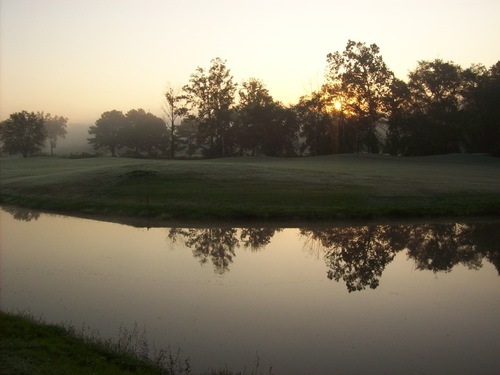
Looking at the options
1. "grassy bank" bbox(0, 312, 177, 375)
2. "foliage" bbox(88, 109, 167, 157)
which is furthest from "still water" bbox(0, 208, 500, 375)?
"foliage" bbox(88, 109, 167, 157)

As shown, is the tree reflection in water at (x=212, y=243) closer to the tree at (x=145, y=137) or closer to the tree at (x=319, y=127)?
the tree at (x=319, y=127)

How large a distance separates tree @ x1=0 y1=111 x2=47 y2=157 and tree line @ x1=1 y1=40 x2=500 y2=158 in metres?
41.6

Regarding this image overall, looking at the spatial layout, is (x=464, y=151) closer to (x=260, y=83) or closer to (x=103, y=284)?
(x=260, y=83)

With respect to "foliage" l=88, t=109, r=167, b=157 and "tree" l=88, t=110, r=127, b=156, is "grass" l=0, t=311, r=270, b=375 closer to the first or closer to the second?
"foliage" l=88, t=109, r=167, b=157

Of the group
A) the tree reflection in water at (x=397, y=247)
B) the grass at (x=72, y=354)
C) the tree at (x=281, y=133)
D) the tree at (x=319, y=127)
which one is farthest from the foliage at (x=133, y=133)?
the grass at (x=72, y=354)

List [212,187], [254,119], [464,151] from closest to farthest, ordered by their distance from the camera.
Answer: [212,187] < [464,151] < [254,119]

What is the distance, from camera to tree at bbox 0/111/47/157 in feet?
385

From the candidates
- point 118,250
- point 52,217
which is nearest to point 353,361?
point 118,250

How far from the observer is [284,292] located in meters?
15.2

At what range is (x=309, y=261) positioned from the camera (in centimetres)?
1944

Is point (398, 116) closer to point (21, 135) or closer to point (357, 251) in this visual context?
point (357, 251)

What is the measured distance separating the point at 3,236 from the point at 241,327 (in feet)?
58.8

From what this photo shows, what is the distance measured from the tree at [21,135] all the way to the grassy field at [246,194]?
8097 centimetres

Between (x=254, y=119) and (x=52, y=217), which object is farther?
(x=254, y=119)
